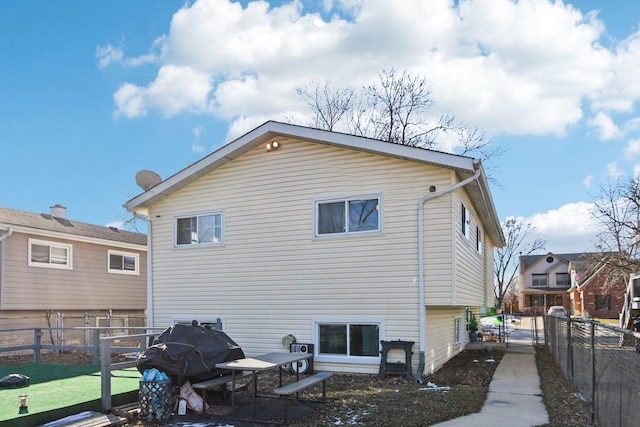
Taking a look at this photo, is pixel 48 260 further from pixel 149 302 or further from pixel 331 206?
pixel 331 206

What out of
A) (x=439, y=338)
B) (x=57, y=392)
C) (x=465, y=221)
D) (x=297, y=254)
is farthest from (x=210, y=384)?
(x=465, y=221)

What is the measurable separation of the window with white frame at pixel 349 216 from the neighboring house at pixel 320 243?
22 mm

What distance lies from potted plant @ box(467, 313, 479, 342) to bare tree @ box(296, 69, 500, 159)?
886cm

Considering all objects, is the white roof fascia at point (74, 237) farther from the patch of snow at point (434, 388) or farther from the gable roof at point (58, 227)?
the patch of snow at point (434, 388)

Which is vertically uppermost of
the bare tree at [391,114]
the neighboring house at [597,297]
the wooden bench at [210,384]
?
the bare tree at [391,114]

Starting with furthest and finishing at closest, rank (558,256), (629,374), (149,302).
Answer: (558,256)
(149,302)
(629,374)

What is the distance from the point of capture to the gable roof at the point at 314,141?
1000 cm

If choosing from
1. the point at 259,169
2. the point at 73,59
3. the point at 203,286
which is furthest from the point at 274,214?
the point at 73,59

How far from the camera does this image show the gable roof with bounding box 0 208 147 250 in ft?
50.5

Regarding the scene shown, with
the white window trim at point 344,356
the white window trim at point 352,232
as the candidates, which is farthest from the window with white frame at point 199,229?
the white window trim at point 344,356

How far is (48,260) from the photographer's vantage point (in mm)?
16453

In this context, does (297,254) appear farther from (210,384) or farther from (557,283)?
(557,283)

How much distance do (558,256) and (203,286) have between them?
57.5 m

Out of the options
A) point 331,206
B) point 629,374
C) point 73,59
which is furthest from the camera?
point 73,59
